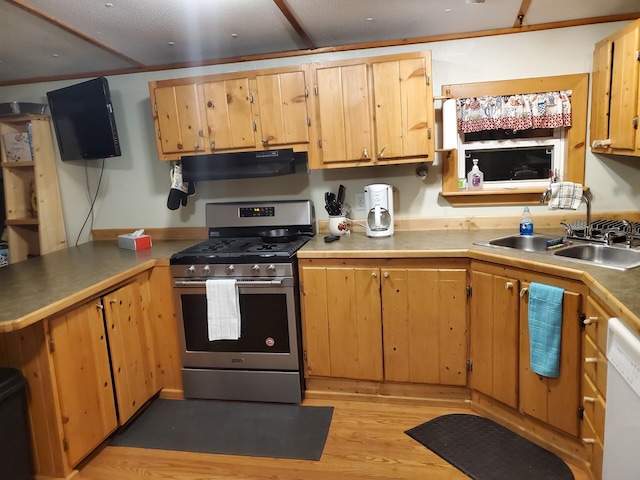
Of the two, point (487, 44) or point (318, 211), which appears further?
point (318, 211)

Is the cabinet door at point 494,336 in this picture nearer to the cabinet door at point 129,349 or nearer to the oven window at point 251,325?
the oven window at point 251,325

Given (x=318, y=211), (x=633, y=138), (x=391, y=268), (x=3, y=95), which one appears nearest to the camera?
(x=633, y=138)

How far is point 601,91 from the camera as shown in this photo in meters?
2.65

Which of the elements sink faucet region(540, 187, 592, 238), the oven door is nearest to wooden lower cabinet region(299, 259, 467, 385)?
the oven door

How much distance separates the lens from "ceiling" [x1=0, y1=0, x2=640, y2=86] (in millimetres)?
2293

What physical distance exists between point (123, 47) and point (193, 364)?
2054 millimetres

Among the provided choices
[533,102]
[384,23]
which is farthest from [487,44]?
[384,23]

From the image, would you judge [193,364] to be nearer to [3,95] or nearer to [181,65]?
[181,65]

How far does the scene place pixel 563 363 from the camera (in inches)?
81.3

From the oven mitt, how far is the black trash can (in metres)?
1.55

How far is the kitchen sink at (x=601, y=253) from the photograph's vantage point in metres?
2.28

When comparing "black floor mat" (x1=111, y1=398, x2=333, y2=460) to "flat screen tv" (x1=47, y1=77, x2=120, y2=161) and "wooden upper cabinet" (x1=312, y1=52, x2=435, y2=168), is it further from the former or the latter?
"flat screen tv" (x1=47, y1=77, x2=120, y2=161)

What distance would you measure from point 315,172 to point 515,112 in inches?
54.4

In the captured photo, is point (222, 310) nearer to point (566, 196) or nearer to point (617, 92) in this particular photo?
point (566, 196)
